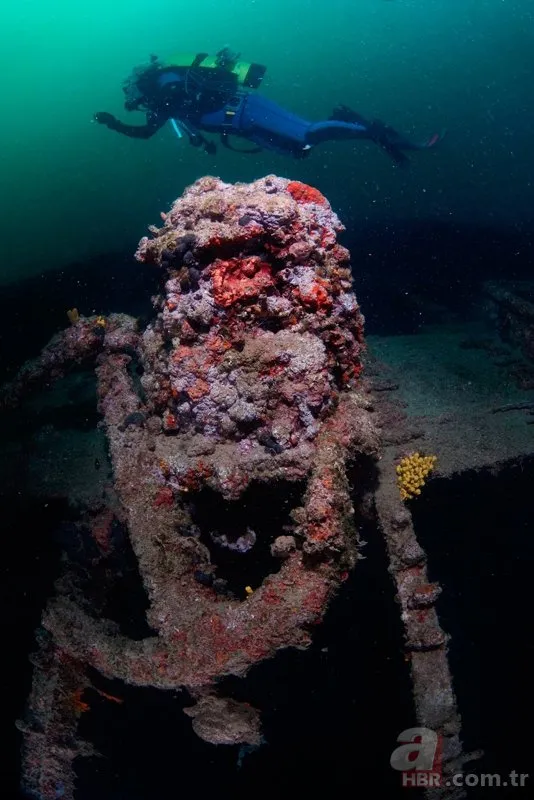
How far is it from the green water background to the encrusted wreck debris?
9431 mm

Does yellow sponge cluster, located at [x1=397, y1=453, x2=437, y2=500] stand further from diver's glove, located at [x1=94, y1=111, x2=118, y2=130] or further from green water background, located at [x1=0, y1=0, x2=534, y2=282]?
diver's glove, located at [x1=94, y1=111, x2=118, y2=130]

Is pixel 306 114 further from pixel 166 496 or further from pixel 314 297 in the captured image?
pixel 166 496

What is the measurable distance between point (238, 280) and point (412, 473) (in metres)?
2.72

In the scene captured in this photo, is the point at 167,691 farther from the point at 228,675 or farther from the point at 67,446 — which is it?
the point at 67,446

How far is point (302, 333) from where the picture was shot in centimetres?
358

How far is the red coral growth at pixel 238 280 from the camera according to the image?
3518 millimetres

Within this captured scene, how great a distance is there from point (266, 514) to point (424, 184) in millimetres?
23822

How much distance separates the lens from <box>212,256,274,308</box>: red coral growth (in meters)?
3.52

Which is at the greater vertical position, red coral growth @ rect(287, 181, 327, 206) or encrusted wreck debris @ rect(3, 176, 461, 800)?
red coral growth @ rect(287, 181, 327, 206)

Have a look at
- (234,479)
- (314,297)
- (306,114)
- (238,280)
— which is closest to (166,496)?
(234,479)

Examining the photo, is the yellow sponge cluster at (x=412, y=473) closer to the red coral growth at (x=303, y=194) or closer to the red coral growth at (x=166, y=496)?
the red coral growth at (x=166, y=496)

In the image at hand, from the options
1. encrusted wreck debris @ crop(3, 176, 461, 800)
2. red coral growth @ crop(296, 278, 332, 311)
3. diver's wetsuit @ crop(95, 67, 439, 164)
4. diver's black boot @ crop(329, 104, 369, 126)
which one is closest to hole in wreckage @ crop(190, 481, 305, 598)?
encrusted wreck debris @ crop(3, 176, 461, 800)

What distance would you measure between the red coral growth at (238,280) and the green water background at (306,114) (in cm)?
960

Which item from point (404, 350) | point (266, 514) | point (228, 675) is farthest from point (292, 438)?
point (404, 350)
